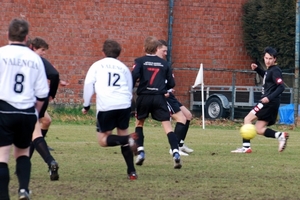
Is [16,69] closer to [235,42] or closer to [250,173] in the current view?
[250,173]

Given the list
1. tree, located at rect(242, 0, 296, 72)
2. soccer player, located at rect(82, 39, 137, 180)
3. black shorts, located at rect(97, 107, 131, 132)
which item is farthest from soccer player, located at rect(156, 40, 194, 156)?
tree, located at rect(242, 0, 296, 72)

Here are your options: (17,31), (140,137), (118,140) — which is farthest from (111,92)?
(17,31)

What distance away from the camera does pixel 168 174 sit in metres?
10.6

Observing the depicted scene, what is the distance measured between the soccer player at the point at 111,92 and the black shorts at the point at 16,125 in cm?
217

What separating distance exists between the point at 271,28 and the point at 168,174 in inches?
650

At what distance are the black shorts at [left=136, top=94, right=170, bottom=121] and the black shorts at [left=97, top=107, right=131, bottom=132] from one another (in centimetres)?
141

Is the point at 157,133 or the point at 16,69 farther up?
the point at 16,69

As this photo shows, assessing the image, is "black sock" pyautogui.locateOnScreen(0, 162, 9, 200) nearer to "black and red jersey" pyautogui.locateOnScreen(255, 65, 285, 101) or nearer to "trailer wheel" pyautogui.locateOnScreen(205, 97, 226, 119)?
"black and red jersey" pyautogui.locateOnScreen(255, 65, 285, 101)

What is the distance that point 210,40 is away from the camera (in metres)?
27.2

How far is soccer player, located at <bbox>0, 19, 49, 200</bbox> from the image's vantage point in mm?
7273

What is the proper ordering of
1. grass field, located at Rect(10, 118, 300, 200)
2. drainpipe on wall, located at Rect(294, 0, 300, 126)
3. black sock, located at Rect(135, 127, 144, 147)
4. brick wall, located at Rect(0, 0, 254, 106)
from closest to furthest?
grass field, located at Rect(10, 118, 300, 200) → black sock, located at Rect(135, 127, 144, 147) → drainpipe on wall, located at Rect(294, 0, 300, 126) → brick wall, located at Rect(0, 0, 254, 106)

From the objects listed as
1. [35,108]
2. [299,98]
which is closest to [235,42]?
[299,98]

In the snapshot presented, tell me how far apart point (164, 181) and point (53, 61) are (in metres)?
15.5

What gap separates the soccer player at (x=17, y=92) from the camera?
7273 mm
